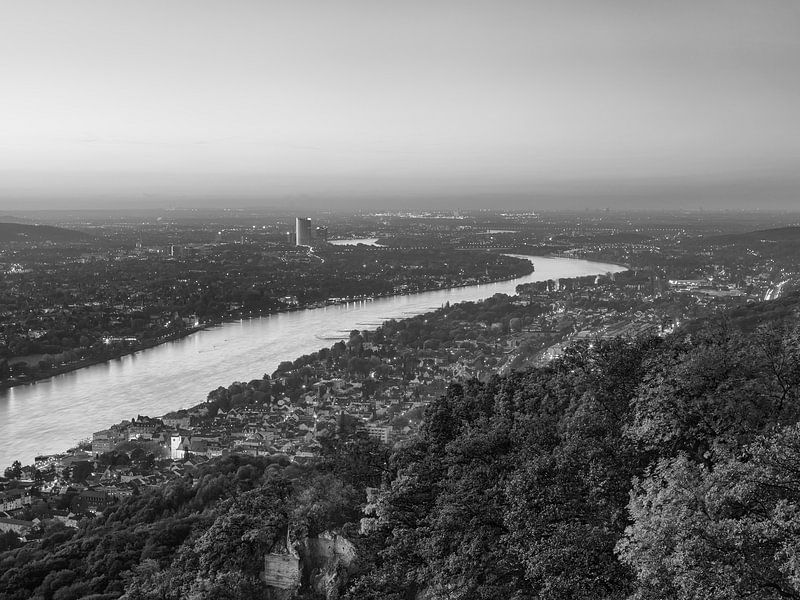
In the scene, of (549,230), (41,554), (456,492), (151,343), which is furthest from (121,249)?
(456,492)

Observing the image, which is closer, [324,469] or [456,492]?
[456,492]

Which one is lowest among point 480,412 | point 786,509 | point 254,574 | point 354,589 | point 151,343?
point 151,343

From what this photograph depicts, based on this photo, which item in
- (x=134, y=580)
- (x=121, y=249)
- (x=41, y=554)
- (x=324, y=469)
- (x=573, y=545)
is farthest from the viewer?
(x=121, y=249)

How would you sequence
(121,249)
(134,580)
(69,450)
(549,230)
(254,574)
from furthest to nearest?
(549,230)
(121,249)
(69,450)
(134,580)
(254,574)

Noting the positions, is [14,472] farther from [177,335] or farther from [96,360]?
[177,335]

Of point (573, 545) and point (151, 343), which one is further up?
point (573, 545)

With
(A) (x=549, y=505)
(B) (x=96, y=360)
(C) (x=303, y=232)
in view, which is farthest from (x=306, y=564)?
(C) (x=303, y=232)

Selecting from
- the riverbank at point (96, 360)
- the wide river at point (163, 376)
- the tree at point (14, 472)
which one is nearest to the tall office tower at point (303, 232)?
the wide river at point (163, 376)

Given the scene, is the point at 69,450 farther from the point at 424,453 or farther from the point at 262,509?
the point at 424,453

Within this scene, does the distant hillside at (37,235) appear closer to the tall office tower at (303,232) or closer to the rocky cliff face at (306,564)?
the tall office tower at (303,232)
